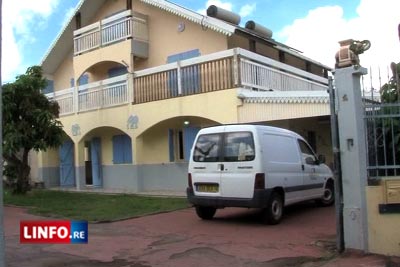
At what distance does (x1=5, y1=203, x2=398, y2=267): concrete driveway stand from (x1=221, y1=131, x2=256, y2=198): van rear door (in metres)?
0.77

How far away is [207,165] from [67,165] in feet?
51.1

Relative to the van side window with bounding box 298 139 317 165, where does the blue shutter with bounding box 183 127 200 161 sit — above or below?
above

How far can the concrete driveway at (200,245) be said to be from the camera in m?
8.08

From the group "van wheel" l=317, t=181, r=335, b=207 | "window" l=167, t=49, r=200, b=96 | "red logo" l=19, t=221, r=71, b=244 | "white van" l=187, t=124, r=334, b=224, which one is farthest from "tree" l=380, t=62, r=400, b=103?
"window" l=167, t=49, r=200, b=96

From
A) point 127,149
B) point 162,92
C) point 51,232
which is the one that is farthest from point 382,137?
point 127,149

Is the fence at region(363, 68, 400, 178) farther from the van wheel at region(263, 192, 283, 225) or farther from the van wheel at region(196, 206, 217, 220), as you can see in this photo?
the van wheel at region(196, 206, 217, 220)

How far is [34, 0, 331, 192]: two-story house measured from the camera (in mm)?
16531

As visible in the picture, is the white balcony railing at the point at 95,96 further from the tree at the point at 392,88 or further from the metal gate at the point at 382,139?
the metal gate at the point at 382,139

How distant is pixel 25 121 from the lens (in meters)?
18.6

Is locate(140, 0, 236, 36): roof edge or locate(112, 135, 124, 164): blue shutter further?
locate(112, 135, 124, 164): blue shutter

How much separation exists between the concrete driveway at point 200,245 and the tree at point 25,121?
6178 mm

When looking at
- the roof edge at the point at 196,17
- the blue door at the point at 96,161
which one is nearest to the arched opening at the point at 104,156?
the blue door at the point at 96,161

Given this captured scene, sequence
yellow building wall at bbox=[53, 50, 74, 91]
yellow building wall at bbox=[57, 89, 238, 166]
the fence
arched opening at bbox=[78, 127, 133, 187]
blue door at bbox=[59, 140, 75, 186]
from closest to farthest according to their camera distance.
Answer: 1. the fence
2. yellow building wall at bbox=[57, 89, 238, 166]
3. arched opening at bbox=[78, 127, 133, 187]
4. blue door at bbox=[59, 140, 75, 186]
5. yellow building wall at bbox=[53, 50, 74, 91]

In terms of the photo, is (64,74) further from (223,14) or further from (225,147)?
(225,147)
